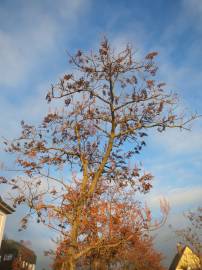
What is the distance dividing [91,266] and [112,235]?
9333 millimetres

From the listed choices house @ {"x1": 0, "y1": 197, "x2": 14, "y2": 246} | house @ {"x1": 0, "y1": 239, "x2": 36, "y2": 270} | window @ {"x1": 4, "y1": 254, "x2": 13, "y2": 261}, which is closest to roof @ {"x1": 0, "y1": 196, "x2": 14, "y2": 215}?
house @ {"x1": 0, "y1": 197, "x2": 14, "y2": 246}

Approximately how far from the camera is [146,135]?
13.2m

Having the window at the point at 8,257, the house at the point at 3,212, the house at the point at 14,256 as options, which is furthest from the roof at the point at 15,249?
the house at the point at 3,212

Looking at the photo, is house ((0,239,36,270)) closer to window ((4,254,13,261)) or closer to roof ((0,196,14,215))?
window ((4,254,13,261))

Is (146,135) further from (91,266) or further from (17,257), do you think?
(17,257)

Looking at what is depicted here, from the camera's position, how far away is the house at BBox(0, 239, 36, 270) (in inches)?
1839

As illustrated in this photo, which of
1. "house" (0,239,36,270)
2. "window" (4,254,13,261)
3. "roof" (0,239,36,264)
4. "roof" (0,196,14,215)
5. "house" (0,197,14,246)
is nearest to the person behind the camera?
"roof" (0,196,14,215)

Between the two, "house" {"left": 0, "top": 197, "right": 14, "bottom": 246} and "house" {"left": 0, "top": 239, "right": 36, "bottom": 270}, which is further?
"house" {"left": 0, "top": 239, "right": 36, "bottom": 270}

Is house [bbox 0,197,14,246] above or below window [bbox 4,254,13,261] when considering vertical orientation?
below

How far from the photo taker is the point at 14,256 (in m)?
49.7

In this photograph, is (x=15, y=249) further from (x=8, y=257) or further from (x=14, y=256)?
(x=8, y=257)

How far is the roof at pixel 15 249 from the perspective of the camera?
49.2 m

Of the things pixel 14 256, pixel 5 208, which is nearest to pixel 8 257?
pixel 14 256

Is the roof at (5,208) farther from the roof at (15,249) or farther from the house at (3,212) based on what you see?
the roof at (15,249)
